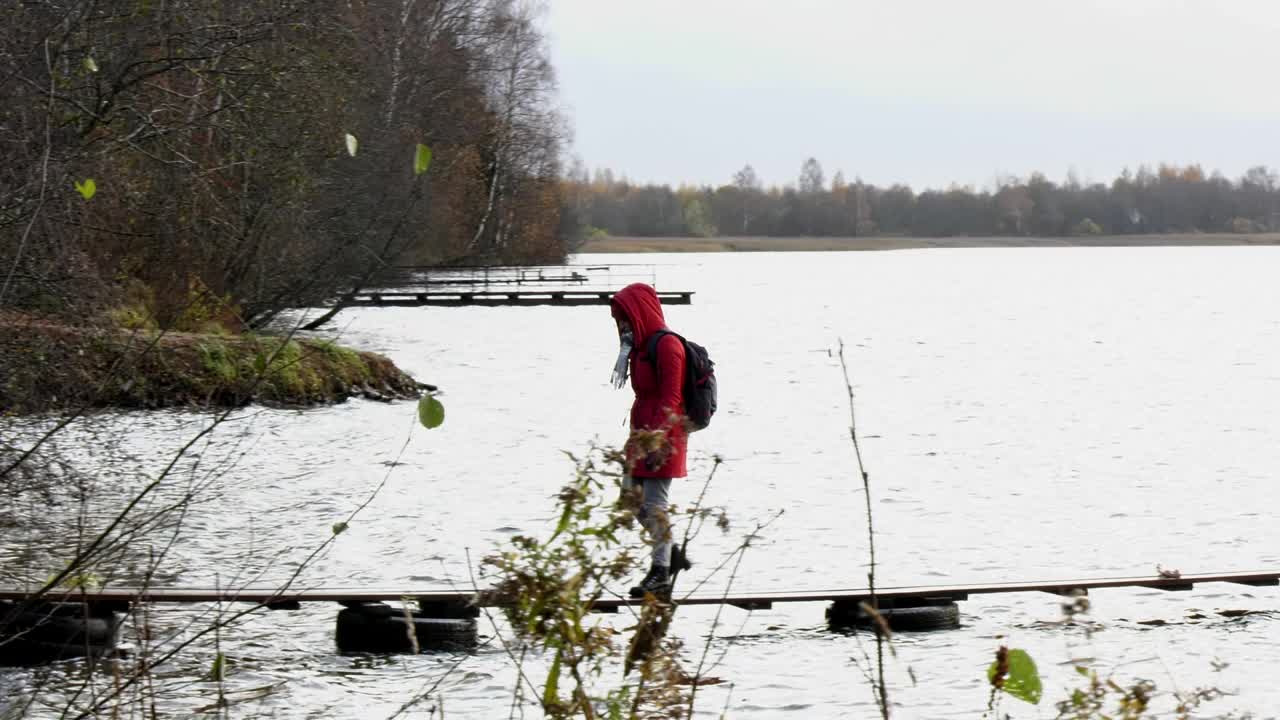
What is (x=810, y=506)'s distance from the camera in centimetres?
1276

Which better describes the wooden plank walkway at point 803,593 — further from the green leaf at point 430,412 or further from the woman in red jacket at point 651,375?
the green leaf at point 430,412

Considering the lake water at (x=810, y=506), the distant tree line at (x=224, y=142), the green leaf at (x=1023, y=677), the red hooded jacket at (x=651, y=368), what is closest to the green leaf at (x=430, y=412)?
the lake water at (x=810, y=506)

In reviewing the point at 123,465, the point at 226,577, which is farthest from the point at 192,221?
the point at 226,577

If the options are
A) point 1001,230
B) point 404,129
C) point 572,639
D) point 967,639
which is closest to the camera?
point 572,639

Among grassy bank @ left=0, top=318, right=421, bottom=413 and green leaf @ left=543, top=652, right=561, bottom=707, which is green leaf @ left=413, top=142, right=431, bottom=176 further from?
grassy bank @ left=0, top=318, right=421, bottom=413

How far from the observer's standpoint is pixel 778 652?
820 centimetres

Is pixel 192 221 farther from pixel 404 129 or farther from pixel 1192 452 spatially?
pixel 404 129

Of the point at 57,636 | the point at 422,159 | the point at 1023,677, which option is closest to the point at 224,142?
the point at 57,636

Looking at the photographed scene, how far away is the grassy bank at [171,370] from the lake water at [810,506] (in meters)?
0.45

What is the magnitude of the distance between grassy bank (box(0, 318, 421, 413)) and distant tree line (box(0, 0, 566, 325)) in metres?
0.26

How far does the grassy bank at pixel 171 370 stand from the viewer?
9.18m

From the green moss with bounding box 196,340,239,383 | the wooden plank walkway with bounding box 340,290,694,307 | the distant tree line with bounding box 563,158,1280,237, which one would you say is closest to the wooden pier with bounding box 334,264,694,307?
the wooden plank walkway with bounding box 340,290,694,307

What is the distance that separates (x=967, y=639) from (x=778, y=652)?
1.05 metres

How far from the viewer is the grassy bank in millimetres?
9180
